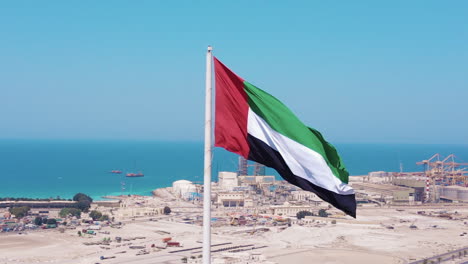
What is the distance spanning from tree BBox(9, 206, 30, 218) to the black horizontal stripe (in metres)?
54.1

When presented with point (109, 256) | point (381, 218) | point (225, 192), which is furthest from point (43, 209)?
point (381, 218)

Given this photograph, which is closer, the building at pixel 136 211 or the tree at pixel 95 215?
the tree at pixel 95 215

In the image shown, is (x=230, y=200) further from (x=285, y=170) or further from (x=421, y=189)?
(x=285, y=170)

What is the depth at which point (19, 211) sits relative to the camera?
58188 millimetres

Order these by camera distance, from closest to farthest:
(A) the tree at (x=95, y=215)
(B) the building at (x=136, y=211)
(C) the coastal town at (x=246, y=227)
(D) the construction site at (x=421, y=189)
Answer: (C) the coastal town at (x=246, y=227) < (A) the tree at (x=95, y=215) < (B) the building at (x=136, y=211) < (D) the construction site at (x=421, y=189)

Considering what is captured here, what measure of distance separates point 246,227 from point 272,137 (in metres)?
46.9

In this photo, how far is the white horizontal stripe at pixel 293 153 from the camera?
301 inches

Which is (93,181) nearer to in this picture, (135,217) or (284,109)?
(135,217)

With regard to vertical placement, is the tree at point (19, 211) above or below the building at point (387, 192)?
below

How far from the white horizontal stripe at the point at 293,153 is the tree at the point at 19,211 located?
54.2 meters

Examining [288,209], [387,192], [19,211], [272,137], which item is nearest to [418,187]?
[387,192]

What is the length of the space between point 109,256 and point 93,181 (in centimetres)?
6902

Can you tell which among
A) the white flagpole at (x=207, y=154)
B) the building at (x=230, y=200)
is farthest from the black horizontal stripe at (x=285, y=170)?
the building at (x=230, y=200)

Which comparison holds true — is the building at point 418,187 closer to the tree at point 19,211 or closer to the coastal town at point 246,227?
the coastal town at point 246,227
